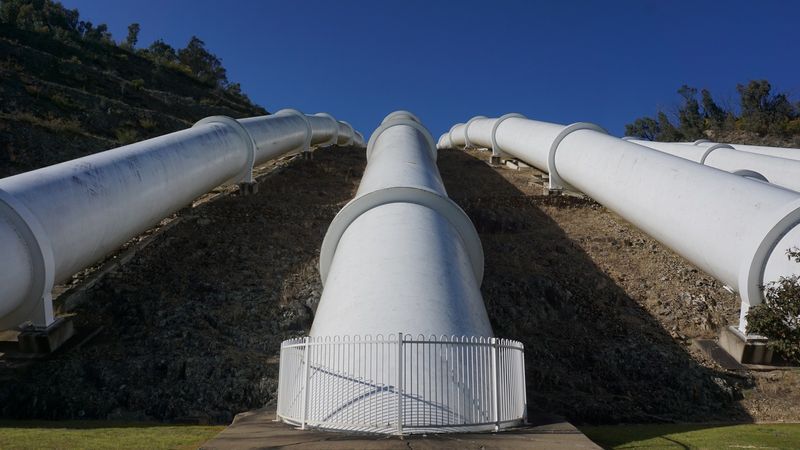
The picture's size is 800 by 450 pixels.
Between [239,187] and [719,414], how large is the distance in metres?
13.5

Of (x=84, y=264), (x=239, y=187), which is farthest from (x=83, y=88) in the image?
(x=84, y=264)

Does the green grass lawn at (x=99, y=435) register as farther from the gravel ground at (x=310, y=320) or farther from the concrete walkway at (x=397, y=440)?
the concrete walkway at (x=397, y=440)

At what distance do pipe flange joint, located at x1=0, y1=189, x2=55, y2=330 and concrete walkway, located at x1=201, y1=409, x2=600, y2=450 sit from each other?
434 cm

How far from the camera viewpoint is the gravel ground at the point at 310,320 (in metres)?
9.02

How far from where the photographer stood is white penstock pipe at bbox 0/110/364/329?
8.37m

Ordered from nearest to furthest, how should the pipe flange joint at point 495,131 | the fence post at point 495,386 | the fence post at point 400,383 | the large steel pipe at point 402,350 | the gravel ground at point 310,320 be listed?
the fence post at point 400,383, the large steel pipe at point 402,350, the fence post at point 495,386, the gravel ground at point 310,320, the pipe flange joint at point 495,131

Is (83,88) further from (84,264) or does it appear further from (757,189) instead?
(757,189)

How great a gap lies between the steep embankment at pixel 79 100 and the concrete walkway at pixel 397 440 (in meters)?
16.7

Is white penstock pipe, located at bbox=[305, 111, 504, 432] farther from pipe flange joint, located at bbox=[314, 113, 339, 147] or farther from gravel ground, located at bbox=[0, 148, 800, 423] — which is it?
pipe flange joint, located at bbox=[314, 113, 339, 147]

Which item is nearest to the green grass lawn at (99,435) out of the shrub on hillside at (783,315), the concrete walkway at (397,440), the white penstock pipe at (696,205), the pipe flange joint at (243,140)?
the concrete walkway at (397,440)

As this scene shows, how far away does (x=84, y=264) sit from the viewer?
33.2 feet

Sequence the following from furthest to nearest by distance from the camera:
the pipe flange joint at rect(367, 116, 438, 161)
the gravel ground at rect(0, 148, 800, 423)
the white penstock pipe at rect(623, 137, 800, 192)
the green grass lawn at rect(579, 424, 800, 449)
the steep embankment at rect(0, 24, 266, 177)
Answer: the steep embankment at rect(0, 24, 266, 177) < the pipe flange joint at rect(367, 116, 438, 161) < the white penstock pipe at rect(623, 137, 800, 192) < the gravel ground at rect(0, 148, 800, 423) < the green grass lawn at rect(579, 424, 800, 449)

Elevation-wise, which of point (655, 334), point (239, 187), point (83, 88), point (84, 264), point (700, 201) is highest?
point (83, 88)

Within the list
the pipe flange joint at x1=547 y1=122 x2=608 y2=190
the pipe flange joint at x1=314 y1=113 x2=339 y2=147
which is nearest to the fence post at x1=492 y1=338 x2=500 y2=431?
the pipe flange joint at x1=547 y1=122 x2=608 y2=190
